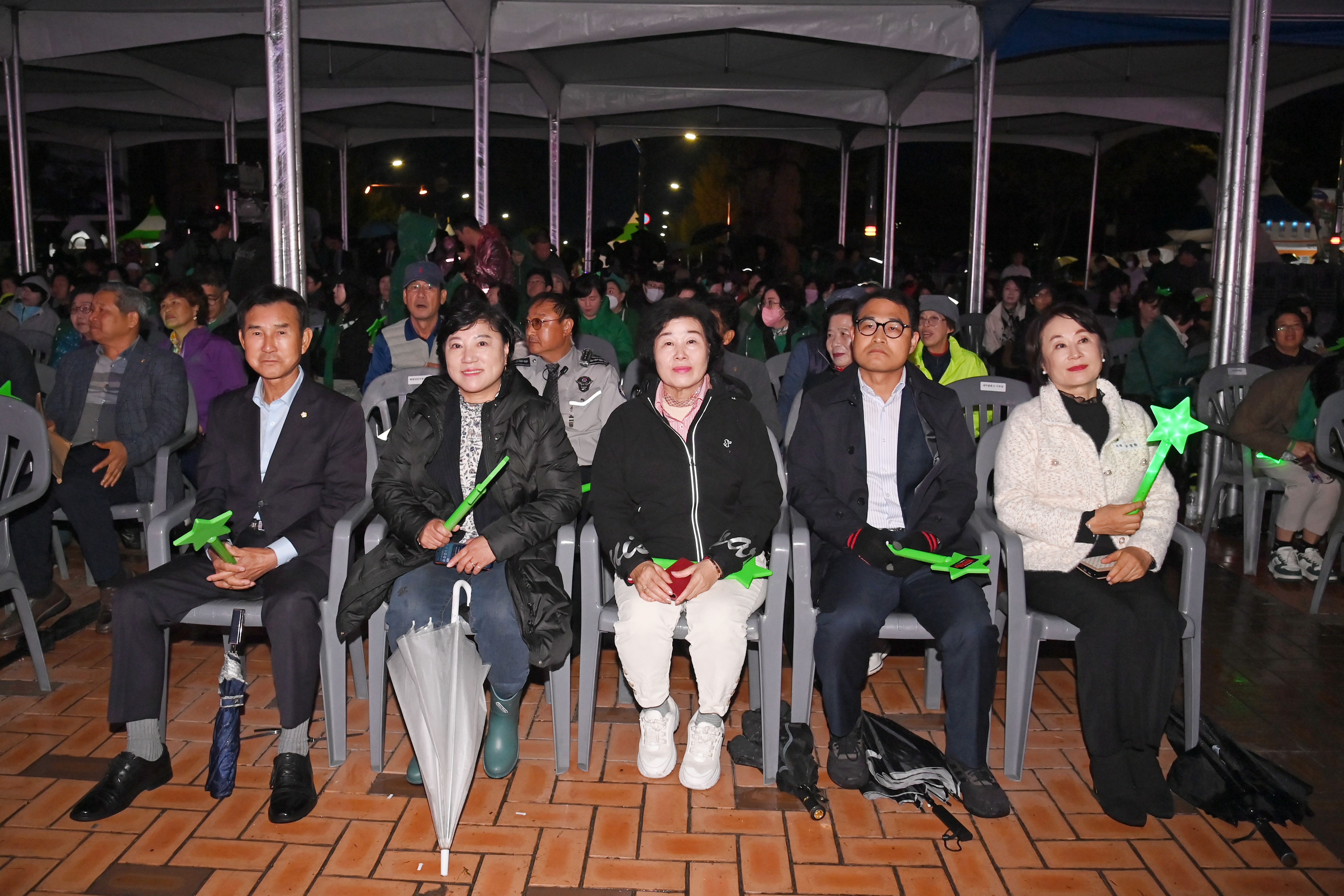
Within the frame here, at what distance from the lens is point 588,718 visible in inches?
121

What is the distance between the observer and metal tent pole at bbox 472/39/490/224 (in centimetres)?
678

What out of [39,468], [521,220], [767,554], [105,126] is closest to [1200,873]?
[767,554]

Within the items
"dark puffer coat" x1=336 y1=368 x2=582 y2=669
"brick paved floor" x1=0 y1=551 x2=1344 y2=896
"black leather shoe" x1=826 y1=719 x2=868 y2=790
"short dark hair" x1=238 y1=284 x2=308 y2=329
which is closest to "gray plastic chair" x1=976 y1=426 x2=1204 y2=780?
"brick paved floor" x1=0 y1=551 x2=1344 y2=896

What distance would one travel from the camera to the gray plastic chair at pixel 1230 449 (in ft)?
16.4

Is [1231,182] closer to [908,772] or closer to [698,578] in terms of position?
[908,772]

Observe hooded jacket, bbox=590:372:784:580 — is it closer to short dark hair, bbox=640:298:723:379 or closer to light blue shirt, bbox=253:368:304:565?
short dark hair, bbox=640:298:723:379

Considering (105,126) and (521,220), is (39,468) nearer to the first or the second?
(105,126)

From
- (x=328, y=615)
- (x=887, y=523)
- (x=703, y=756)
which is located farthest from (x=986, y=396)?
(x=328, y=615)

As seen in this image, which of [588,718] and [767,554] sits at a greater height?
[767,554]

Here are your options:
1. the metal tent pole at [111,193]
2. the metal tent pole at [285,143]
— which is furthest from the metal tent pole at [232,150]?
the metal tent pole at [285,143]

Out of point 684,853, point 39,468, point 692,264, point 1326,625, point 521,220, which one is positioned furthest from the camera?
point 521,220

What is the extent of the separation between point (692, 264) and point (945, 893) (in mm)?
19338

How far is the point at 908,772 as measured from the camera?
2.96 metres

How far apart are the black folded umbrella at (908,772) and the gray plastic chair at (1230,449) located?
9.39ft
